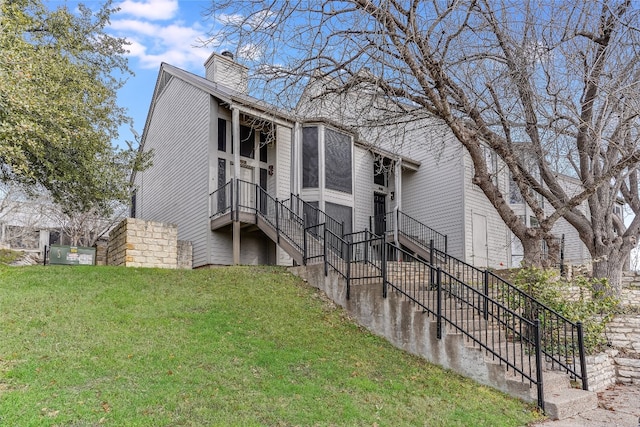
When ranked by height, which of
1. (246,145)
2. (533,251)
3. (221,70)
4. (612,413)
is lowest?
(612,413)

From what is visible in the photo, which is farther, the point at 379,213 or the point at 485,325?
the point at 379,213

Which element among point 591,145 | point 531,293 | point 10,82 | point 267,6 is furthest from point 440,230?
point 10,82

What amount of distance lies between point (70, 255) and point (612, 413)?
12.4m

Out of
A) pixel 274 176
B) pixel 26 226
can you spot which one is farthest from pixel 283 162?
pixel 26 226

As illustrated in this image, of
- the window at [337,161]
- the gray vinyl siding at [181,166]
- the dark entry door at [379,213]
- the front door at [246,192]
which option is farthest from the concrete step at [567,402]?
the dark entry door at [379,213]

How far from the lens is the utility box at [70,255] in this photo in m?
11.9

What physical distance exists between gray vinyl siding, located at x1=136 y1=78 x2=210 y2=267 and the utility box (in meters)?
2.78

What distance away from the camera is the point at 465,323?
282 inches

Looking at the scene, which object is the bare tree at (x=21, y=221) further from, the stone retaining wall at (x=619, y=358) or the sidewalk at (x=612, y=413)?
the sidewalk at (x=612, y=413)

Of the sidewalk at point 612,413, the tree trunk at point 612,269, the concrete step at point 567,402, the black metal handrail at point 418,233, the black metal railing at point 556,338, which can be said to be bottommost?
the sidewalk at point 612,413

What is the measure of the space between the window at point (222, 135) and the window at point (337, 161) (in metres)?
3.03

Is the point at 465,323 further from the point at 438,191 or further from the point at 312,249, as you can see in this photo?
the point at 438,191

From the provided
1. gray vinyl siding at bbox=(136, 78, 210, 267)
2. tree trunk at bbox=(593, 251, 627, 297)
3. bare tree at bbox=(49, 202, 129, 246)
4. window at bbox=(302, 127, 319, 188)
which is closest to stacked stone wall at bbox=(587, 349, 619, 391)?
tree trunk at bbox=(593, 251, 627, 297)

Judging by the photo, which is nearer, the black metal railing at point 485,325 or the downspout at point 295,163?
the black metal railing at point 485,325
